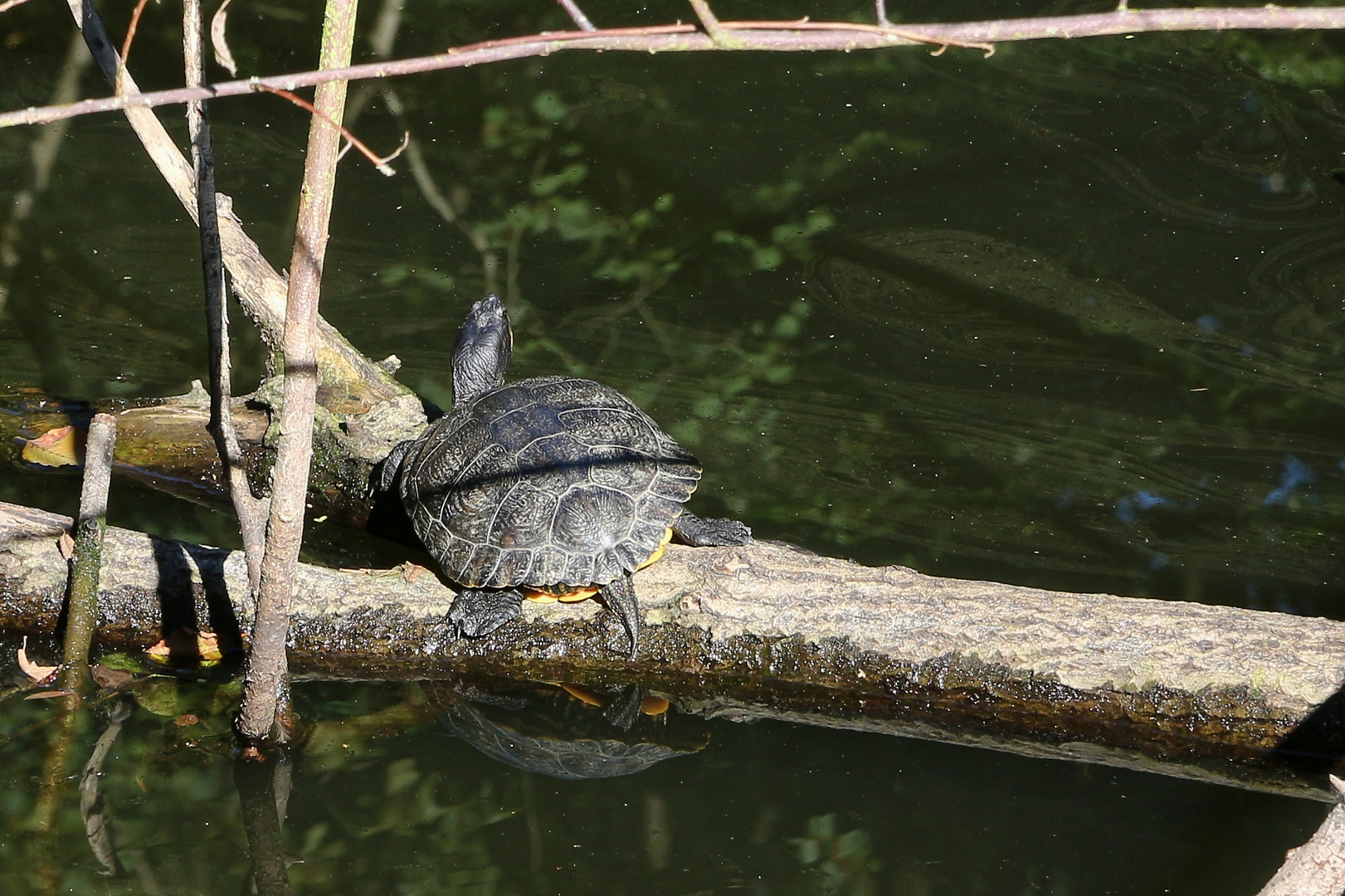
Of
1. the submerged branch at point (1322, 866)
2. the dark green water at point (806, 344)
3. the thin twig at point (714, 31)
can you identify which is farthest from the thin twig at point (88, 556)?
the submerged branch at point (1322, 866)

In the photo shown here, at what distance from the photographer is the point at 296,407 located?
213 cm

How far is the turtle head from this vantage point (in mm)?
3828

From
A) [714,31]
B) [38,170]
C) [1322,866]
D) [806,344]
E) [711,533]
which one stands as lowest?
[1322,866]

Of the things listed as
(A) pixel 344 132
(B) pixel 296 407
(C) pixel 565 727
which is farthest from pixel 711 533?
(A) pixel 344 132

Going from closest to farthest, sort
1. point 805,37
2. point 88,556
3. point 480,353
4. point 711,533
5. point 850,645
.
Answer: point 805,37, point 88,556, point 850,645, point 711,533, point 480,353

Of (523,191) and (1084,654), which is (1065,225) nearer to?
(523,191)

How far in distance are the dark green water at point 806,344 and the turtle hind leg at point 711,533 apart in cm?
55

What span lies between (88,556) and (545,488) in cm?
116

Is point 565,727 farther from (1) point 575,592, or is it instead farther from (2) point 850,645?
(2) point 850,645

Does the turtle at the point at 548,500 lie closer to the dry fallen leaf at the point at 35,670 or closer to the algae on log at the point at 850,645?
the algae on log at the point at 850,645

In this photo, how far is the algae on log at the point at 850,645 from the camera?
277cm

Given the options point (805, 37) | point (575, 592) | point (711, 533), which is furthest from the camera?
point (711, 533)

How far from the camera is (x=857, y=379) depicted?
4496 mm

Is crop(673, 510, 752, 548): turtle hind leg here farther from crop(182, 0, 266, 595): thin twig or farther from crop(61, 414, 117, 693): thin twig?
crop(61, 414, 117, 693): thin twig
